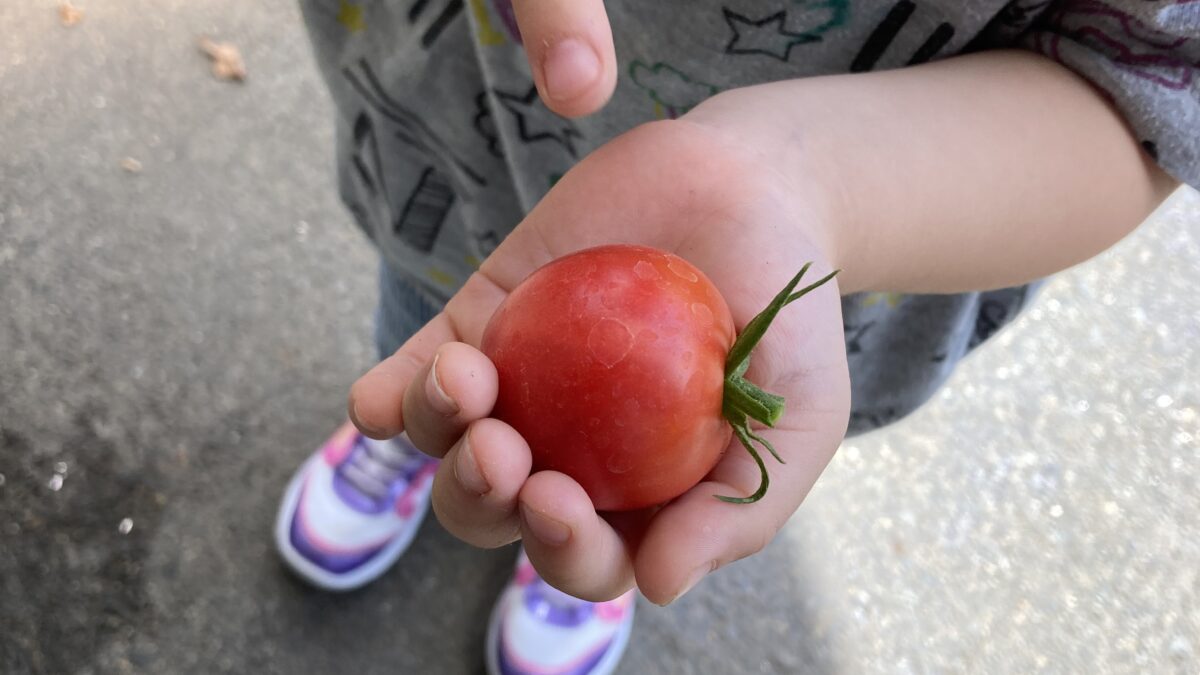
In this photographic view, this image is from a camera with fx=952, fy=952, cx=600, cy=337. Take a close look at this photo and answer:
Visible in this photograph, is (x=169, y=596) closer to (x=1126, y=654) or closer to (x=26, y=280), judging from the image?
(x=26, y=280)

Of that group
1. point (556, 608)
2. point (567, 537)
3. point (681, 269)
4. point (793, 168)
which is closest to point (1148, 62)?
point (793, 168)

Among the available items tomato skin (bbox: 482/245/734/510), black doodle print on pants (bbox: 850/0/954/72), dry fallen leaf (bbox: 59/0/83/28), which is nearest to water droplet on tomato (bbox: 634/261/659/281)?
tomato skin (bbox: 482/245/734/510)

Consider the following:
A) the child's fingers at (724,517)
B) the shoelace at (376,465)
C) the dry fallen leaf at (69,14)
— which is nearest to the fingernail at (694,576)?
the child's fingers at (724,517)

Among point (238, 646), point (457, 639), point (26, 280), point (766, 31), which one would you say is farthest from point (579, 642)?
point (26, 280)

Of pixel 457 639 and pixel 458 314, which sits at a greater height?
pixel 458 314

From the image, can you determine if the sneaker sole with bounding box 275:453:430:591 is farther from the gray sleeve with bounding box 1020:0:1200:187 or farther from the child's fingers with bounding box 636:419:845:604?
the gray sleeve with bounding box 1020:0:1200:187

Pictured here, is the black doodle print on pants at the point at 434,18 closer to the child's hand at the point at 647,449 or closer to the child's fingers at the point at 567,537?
the child's hand at the point at 647,449
